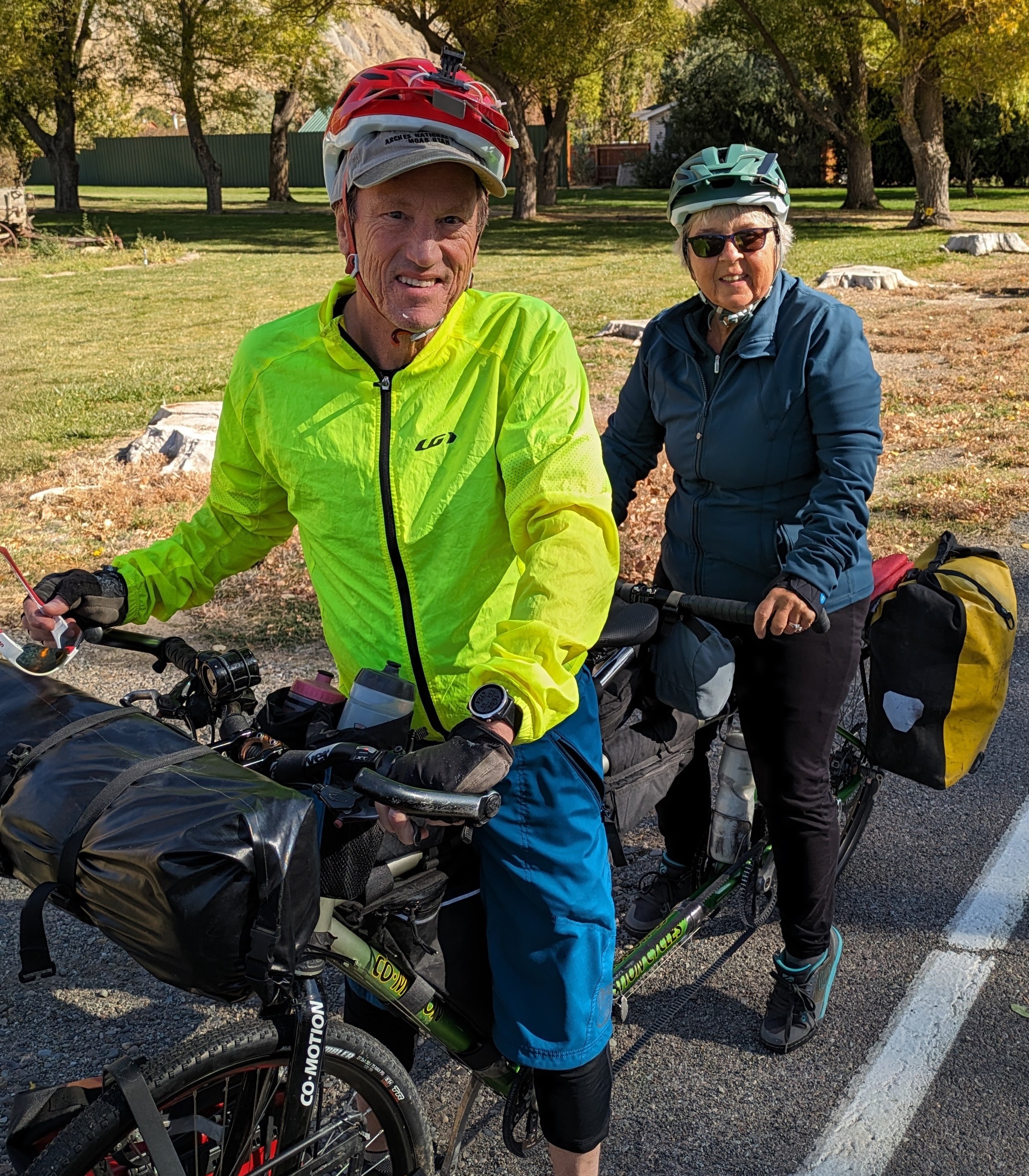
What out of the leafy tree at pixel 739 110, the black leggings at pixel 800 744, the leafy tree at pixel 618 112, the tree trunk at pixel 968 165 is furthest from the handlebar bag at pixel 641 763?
the leafy tree at pixel 618 112

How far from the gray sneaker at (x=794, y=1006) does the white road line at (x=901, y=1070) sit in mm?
187

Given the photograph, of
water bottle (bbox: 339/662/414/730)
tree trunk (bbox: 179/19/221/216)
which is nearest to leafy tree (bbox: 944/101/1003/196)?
tree trunk (bbox: 179/19/221/216)

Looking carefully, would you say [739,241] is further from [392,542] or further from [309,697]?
[309,697]

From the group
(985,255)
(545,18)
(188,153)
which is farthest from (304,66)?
(188,153)

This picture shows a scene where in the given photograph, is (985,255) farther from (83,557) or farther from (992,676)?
(992,676)

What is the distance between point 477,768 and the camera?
1.76 m

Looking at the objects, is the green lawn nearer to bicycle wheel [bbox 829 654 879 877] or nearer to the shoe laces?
bicycle wheel [bbox 829 654 879 877]

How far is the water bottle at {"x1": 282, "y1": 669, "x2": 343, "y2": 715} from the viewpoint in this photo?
227 cm

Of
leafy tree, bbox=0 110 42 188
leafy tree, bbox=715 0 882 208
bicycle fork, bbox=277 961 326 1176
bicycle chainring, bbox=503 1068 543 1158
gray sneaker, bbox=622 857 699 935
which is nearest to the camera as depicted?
bicycle fork, bbox=277 961 326 1176

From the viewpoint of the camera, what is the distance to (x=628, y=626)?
2.66 metres

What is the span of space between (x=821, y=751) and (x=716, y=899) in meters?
0.59

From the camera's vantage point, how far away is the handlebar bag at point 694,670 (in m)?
2.83

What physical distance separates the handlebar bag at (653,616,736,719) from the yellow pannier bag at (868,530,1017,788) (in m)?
0.73

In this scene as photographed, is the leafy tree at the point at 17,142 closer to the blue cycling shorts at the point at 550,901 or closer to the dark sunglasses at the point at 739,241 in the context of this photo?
the dark sunglasses at the point at 739,241
